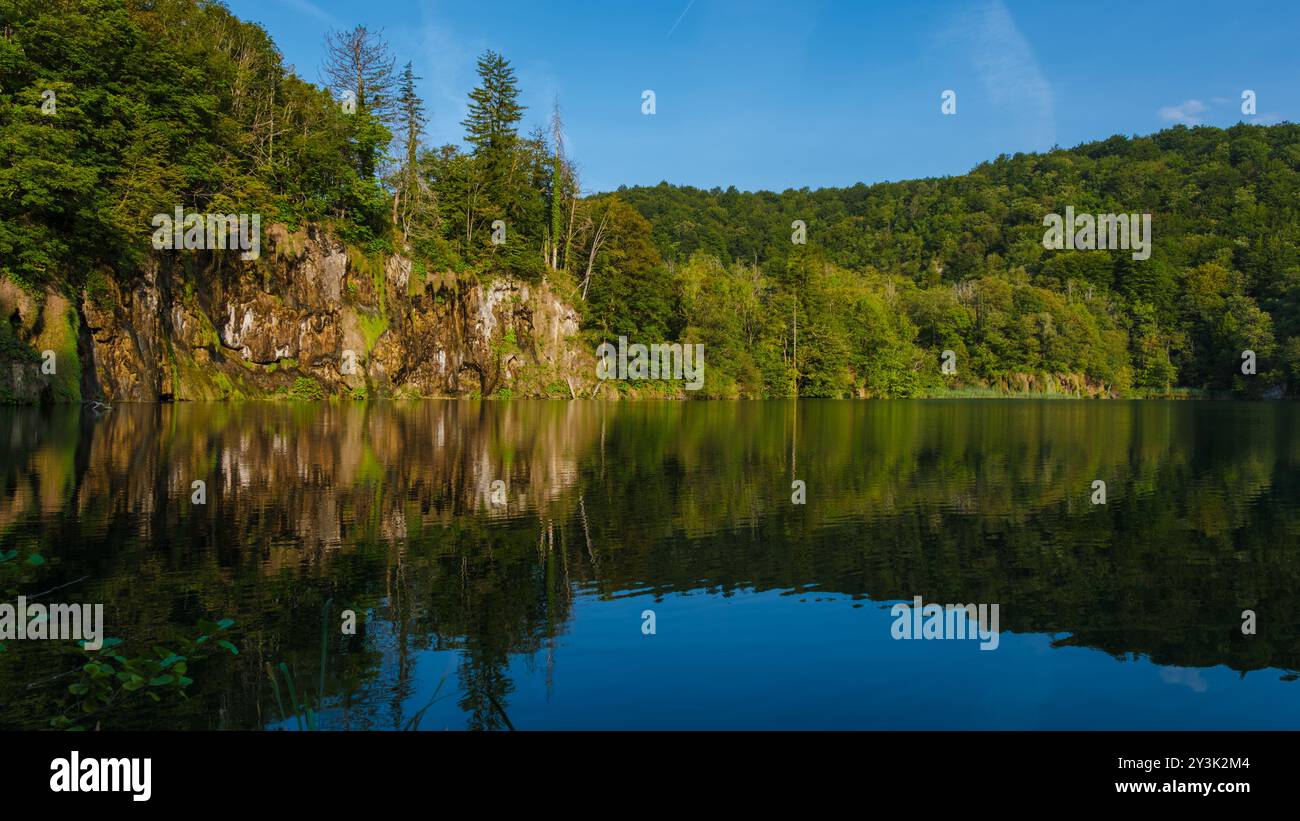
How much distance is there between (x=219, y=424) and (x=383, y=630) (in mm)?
26678

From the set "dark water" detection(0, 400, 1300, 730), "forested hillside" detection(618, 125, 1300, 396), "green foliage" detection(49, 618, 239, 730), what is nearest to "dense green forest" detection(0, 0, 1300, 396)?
"forested hillside" detection(618, 125, 1300, 396)

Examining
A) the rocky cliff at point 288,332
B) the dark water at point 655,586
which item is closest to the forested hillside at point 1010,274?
the rocky cliff at point 288,332

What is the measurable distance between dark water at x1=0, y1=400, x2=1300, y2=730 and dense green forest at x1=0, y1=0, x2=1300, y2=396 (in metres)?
28.9

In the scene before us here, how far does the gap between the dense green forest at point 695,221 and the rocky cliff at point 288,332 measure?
156cm

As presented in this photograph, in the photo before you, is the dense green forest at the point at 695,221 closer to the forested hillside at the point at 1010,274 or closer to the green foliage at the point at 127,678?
the forested hillside at the point at 1010,274

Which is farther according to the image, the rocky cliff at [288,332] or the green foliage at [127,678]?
the rocky cliff at [288,332]

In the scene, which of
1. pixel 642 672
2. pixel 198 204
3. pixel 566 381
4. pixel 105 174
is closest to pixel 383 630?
pixel 642 672

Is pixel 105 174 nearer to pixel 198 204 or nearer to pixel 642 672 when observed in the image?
pixel 198 204

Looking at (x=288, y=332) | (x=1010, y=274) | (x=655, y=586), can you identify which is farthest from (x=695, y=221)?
(x=655, y=586)

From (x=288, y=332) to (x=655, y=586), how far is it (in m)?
51.1

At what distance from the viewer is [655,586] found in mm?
9359

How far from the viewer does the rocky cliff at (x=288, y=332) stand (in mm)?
37688

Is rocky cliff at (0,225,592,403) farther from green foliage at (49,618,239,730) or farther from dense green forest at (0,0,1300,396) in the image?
green foliage at (49,618,239,730)
